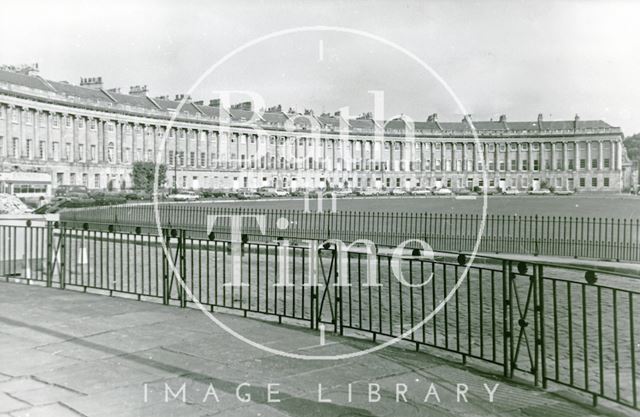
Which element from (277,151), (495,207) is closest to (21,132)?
(277,151)

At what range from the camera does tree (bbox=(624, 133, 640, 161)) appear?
525ft

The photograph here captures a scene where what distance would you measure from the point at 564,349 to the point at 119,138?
78.4m

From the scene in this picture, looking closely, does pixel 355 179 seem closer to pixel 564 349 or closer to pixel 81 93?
pixel 81 93

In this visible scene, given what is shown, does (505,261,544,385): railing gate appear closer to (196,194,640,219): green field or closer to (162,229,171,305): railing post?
(162,229,171,305): railing post

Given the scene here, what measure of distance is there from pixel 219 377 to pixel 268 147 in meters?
95.6

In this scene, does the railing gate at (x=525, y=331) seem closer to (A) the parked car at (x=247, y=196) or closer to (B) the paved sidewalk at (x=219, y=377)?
(B) the paved sidewalk at (x=219, y=377)

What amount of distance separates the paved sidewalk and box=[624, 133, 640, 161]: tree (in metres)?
173

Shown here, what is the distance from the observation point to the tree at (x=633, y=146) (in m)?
160

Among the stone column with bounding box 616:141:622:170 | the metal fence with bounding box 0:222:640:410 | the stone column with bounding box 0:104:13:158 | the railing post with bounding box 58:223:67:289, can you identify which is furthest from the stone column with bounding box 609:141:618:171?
the railing post with bounding box 58:223:67:289

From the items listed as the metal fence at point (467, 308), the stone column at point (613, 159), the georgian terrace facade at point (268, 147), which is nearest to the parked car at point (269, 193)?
the georgian terrace facade at point (268, 147)

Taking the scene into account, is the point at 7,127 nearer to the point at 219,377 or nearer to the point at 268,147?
the point at 268,147

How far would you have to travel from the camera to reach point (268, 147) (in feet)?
326

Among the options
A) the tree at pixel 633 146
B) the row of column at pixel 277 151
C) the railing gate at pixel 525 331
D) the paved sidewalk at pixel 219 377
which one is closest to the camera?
the paved sidewalk at pixel 219 377

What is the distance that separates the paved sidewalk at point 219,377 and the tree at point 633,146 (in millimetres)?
173372
